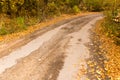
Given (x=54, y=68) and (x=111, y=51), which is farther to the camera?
(x=111, y=51)

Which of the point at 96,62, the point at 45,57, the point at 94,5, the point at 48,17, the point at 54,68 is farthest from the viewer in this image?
the point at 94,5

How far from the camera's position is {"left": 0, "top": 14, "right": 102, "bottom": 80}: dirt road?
8.62m

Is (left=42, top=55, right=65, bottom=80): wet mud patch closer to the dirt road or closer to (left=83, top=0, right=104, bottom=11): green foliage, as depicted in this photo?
the dirt road

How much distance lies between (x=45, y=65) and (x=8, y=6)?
11361 mm

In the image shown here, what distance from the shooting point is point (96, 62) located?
410 inches

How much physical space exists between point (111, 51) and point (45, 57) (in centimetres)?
442

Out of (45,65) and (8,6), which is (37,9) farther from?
(45,65)

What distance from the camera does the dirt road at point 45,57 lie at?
8617 mm

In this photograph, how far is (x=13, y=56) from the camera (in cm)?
1072

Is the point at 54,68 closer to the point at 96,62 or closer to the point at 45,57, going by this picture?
the point at 45,57

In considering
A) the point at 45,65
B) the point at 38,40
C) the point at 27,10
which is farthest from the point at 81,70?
the point at 27,10

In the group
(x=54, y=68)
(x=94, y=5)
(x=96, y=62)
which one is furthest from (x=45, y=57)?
(x=94, y=5)

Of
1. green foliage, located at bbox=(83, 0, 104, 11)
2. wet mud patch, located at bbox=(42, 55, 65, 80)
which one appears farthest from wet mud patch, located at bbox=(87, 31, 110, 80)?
green foliage, located at bbox=(83, 0, 104, 11)

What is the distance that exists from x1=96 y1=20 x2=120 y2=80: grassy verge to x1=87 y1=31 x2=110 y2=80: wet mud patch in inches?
9.7
